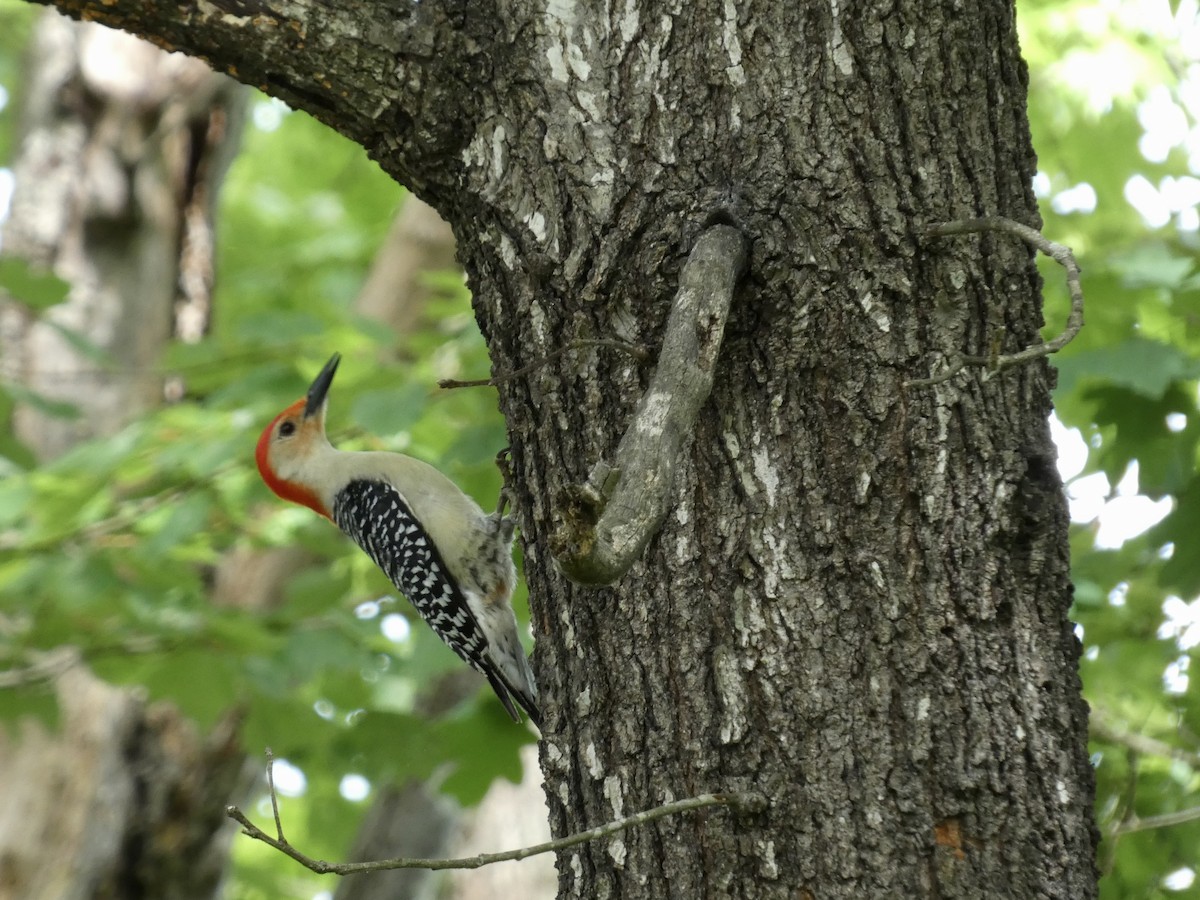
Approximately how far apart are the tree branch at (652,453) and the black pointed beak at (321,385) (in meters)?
3.27

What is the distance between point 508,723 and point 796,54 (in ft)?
9.97

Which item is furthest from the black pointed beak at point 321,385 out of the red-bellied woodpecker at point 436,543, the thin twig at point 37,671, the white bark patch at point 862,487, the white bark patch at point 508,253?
the white bark patch at point 862,487

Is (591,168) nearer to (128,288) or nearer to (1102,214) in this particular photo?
(1102,214)

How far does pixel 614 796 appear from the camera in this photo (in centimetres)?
211

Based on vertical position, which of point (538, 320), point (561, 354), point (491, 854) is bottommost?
point (491, 854)

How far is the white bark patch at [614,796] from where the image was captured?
2.10 m

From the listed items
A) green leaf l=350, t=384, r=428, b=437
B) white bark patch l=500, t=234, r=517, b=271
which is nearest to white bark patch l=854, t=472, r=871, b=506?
white bark patch l=500, t=234, r=517, b=271

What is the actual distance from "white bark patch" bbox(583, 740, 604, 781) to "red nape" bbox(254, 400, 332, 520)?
3.23 m

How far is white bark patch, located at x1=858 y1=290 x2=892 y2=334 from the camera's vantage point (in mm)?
2066

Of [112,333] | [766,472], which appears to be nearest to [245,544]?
[112,333]

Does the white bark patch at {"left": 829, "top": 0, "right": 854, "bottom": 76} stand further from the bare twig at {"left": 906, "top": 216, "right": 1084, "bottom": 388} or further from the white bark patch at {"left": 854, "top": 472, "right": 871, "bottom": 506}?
the white bark patch at {"left": 854, "top": 472, "right": 871, "bottom": 506}

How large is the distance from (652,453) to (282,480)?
4095mm

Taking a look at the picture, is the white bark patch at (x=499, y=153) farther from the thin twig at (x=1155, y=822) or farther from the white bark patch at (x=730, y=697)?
the thin twig at (x=1155, y=822)

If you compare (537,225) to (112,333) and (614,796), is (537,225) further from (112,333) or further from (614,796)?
(112,333)
